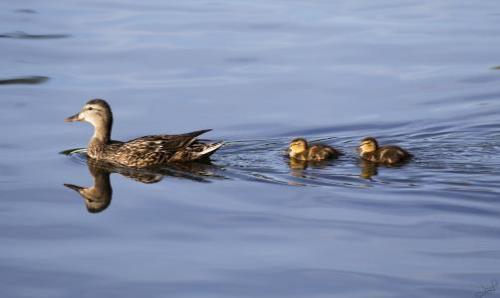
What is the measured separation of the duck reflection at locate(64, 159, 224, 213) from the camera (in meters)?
9.55

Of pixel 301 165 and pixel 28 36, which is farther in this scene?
pixel 28 36

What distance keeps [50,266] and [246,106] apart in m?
5.13

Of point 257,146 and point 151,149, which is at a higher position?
point 257,146

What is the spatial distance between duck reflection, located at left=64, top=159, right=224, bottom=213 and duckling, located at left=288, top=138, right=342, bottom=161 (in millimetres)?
714

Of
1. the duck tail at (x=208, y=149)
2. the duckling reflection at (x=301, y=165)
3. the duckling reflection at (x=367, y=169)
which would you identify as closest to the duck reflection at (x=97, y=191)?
the duck tail at (x=208, y=149)

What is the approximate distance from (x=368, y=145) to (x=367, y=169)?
0.99ft

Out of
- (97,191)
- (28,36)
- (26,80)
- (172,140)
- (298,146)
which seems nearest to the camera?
(97,191)

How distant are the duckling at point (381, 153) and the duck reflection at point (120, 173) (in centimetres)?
131

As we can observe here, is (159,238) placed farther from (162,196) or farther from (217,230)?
(162,196)

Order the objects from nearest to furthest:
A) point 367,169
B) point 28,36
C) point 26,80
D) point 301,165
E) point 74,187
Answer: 1. point 74,187
2. point 367,169
3. point 301,165
4. point 26,80
5. point 28,36

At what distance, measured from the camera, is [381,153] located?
408 inches

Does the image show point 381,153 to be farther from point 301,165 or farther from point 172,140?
point 172,140

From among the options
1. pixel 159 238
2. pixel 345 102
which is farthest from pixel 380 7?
pixel 159 238

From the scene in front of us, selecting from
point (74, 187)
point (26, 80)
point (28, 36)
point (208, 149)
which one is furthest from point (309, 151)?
point (28, 36)
